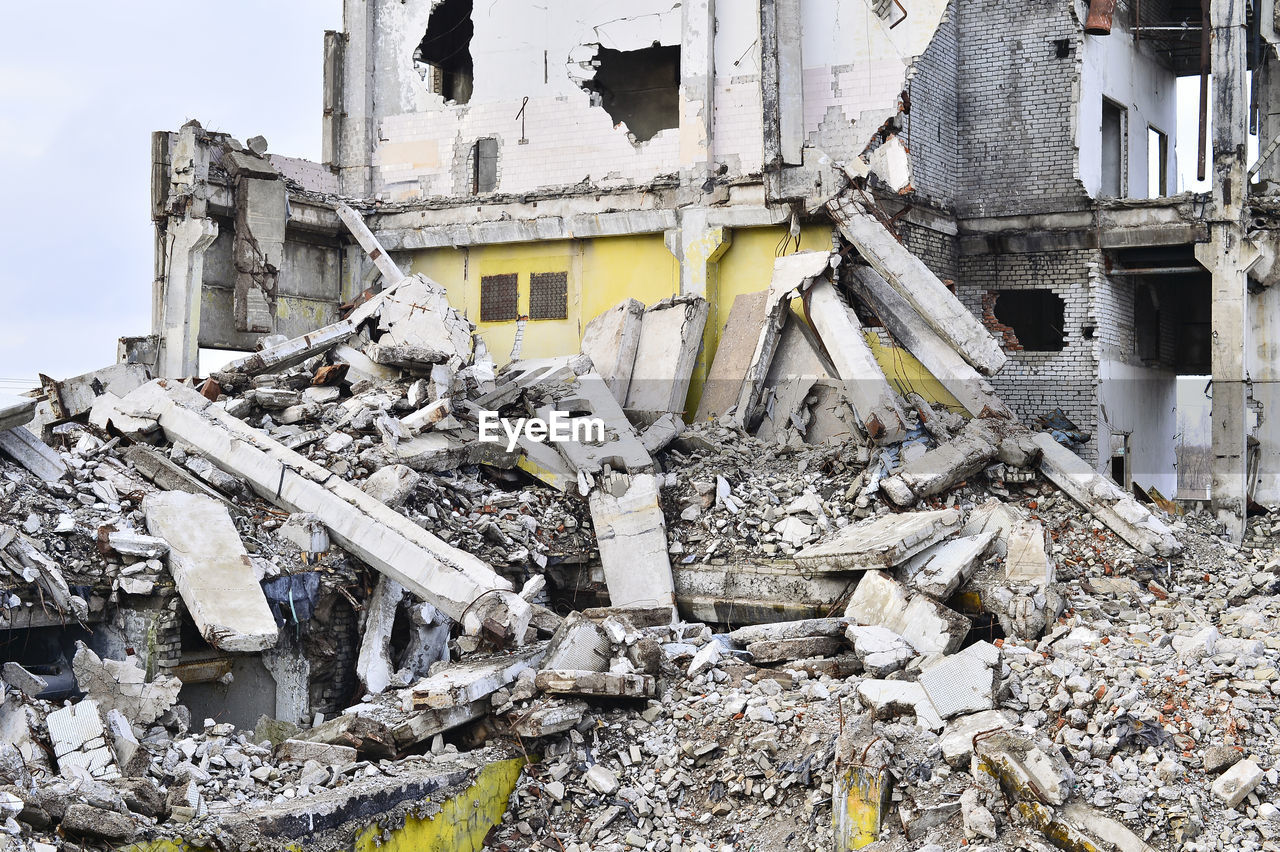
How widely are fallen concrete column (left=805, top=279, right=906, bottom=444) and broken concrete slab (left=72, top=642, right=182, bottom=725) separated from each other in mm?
6571

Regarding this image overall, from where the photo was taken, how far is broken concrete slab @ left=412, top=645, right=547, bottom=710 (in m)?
7.96

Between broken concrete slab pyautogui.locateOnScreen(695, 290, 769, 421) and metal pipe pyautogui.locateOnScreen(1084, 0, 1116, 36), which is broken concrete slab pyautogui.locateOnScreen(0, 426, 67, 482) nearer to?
broken concrete slab pyautogui.locateOnScreen(695, 290, 769, 421)

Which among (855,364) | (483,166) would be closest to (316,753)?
(855,364)

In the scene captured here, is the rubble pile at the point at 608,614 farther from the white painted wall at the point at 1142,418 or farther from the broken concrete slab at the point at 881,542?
the white painted wall at the point at 1142,418

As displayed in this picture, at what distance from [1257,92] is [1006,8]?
3.19 meters

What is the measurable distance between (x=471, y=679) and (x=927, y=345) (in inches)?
251

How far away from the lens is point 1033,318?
1628cm

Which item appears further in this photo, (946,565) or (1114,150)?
(1114,150)

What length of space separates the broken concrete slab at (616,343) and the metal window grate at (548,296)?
0.98m

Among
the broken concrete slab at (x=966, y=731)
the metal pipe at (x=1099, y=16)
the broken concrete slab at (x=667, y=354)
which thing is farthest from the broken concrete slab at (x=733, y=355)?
the broken concrete slab at (x=966, y=731)

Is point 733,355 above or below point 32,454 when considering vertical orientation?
above

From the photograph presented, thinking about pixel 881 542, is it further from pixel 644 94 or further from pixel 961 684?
pixel 644 94

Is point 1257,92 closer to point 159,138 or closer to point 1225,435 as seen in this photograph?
point 1225,435

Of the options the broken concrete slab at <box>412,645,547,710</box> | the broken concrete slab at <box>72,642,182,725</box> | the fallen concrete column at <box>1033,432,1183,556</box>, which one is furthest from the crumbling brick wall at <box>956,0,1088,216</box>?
the broken concrete slab at <box>72,642,182,725</box>
